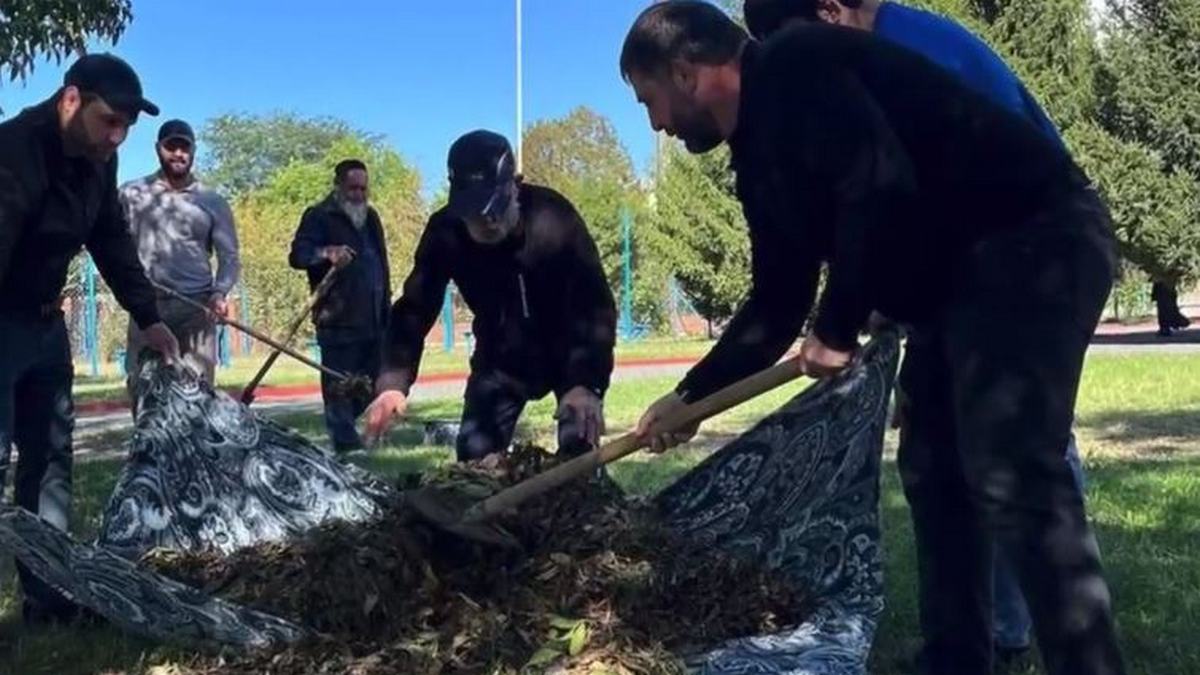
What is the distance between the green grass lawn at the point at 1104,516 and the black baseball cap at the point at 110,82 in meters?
1.46

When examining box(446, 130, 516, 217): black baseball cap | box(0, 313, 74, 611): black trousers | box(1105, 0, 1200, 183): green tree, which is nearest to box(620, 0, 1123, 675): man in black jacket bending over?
box(446, 130, 516, 217): black baseball cap

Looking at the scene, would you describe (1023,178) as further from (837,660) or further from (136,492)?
(136,492)

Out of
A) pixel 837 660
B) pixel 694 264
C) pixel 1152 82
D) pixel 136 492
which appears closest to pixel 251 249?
pixel 694 264

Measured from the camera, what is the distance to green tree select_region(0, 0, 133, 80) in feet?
26.5

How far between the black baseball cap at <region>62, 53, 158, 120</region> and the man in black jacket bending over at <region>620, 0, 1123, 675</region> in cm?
156

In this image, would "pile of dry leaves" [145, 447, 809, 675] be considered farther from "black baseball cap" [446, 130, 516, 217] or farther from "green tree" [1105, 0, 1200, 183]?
"green tree" [1105, 0, 1200, 183]

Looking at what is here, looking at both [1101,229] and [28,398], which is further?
[28,398]

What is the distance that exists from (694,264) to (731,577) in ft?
84.9

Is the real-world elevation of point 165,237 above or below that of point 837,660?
above

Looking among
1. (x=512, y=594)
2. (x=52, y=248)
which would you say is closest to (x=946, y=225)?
(x=512, y=594)

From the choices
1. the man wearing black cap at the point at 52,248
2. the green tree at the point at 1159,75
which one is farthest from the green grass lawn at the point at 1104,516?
the green tree at the point at 1159,75

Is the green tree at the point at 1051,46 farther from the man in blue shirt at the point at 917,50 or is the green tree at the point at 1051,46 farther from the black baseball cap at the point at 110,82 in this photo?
the black baseball cap at the point at 110,82

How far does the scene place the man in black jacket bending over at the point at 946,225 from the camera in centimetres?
284

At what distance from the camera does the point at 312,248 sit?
27.6 ft
